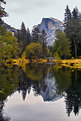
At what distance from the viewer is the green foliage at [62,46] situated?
70.0 metres

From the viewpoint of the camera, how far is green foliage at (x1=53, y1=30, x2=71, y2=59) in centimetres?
7003

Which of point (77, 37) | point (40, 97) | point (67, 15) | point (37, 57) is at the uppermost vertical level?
point (67, 15)

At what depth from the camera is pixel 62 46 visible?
234ft

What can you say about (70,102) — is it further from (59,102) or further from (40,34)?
(40,34)

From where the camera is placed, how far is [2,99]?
15328 mm

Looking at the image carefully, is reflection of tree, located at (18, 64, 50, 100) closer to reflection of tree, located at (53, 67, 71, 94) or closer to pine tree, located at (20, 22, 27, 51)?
reflection of tree, located at (53, 67, 71, 94)

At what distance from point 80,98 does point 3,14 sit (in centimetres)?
1126

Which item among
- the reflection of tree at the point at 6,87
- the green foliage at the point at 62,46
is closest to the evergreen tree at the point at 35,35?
the green foliage at the point at 62,46

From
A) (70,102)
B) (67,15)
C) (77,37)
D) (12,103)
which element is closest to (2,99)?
(12,103)

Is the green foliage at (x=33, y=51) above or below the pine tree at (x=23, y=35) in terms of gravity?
below

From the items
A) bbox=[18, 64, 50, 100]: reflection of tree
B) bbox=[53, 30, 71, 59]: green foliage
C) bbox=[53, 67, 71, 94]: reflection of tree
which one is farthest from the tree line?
bbox=[53, 67, 71, 94]: reflection of tree

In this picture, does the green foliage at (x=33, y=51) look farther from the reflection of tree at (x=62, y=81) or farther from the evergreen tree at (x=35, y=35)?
the reflection of tree at (x=62, y=81)

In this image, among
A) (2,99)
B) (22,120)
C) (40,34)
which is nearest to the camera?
(22,120)

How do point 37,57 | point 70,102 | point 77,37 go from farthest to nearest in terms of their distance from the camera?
point 37,57, point 77,37, point 70,102
